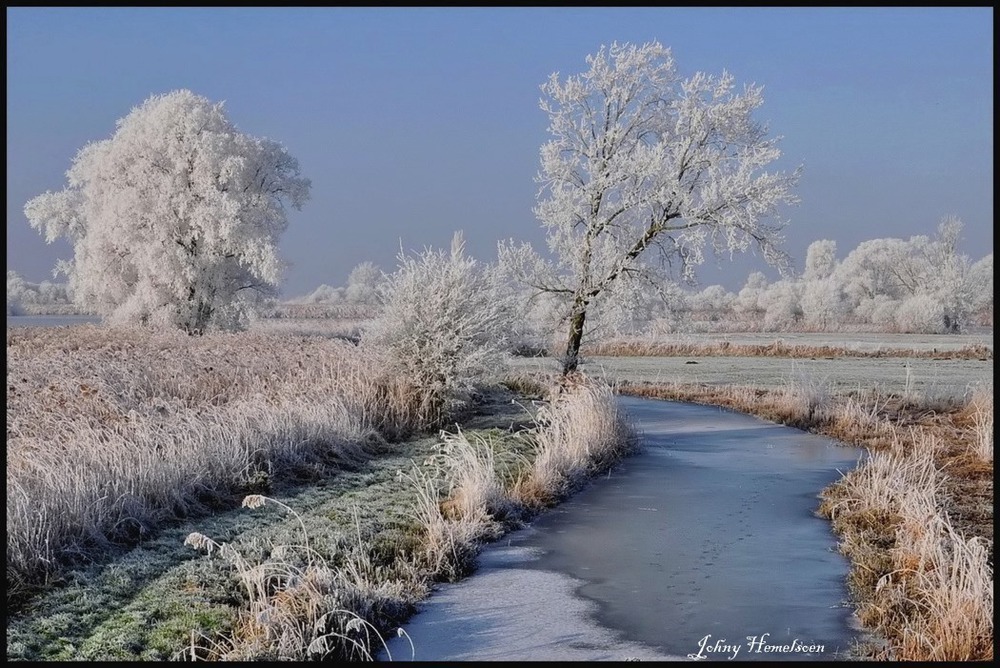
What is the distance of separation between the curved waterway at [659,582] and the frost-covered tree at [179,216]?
24681mm

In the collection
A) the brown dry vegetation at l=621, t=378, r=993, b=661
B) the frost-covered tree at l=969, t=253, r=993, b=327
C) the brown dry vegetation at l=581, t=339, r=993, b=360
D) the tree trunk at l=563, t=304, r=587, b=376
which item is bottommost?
the brown dry vegetation at l=621, t=378, r=993, b=661

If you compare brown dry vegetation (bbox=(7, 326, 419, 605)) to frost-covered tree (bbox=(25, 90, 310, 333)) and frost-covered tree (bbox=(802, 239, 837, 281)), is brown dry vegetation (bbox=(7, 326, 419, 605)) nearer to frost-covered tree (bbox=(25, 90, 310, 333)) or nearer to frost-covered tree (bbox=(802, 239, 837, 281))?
frost-covered tree (bbox=(25, 90, 310, 333))

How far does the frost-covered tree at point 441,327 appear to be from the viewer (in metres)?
16.8

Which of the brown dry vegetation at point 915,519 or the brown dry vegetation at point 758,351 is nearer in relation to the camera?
the brown dry vegetation at point 915,519

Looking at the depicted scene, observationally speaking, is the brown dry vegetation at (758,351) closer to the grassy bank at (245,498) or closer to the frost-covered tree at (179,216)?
the frost-covered tree at (179,216)

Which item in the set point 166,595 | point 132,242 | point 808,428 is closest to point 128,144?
point 132,242

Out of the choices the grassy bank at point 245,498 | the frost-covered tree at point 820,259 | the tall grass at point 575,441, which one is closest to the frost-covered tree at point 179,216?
the grassy bank at point 245,498

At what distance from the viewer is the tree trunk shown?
65.4 feet

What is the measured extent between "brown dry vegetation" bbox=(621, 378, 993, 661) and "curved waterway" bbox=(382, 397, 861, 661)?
33 cm

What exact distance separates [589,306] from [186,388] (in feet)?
29.6

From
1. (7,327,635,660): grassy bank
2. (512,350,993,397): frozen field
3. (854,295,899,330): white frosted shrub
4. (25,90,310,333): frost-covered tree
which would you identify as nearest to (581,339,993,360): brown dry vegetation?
(512,350,993,397): frozen field

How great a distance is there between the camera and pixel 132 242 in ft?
112

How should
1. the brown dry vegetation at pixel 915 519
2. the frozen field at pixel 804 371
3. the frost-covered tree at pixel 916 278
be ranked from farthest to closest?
1. the frost-covered tree at pixel 916 278
2. the frozen field at pixel 804 371
3. the brown dry vegetation at pixel 915 519

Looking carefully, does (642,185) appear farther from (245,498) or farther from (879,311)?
(879,311)
